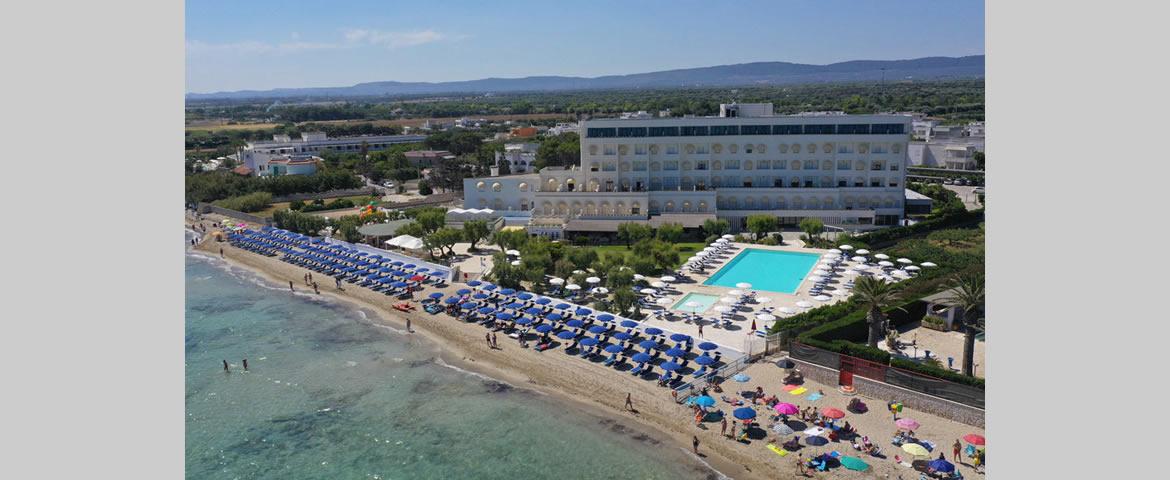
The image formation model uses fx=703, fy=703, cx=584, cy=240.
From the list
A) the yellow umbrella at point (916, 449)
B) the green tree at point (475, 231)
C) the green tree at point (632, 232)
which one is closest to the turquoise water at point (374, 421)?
the yellow umbrella at point (916, 449)

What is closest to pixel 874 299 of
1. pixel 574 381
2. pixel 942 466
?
pixel 942 466

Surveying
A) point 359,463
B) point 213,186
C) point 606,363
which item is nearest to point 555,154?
A: point 213,186

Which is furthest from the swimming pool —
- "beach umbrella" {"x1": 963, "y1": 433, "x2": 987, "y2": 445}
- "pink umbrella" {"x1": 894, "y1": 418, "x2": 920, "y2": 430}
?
"beach umbrella" {"x1": 963, "y1": 433, "x2": 987, "y2": 445}

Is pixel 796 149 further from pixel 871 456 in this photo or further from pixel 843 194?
pixel 871 456

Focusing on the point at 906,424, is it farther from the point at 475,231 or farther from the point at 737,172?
the point at 737,172

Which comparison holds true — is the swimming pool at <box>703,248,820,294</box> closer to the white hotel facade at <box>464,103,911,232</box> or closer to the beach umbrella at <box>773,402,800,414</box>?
the white hotel facade at <box>464,103,911,232</box>

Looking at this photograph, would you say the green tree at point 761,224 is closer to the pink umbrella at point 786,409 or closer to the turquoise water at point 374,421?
the turquoise water at point 374,421

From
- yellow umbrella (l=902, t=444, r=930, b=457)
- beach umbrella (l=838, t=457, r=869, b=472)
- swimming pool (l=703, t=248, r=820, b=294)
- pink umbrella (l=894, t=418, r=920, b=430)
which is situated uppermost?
swimming pool (l=703, t=248, r=820, b=294)
